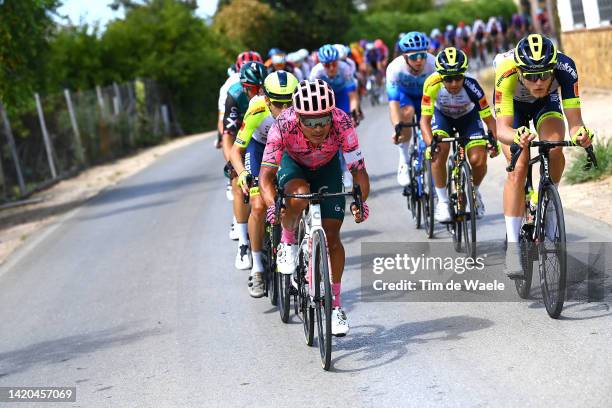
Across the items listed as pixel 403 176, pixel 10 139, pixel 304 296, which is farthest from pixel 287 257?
pixel 10 139

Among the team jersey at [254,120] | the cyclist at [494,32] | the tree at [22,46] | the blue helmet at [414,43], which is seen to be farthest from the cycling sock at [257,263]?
the cyclist at [494,32]

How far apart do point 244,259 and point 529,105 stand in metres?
3.04

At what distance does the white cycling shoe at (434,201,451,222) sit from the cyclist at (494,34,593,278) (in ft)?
6.14

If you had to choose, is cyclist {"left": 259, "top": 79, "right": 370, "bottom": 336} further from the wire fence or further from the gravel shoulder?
the wire fence

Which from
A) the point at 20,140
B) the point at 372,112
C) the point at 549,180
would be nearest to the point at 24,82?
the point at 20,140

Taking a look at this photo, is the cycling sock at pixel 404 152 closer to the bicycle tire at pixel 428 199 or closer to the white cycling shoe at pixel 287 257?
the bicycle tire at pixel 428 199

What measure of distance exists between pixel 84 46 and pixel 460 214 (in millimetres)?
29833

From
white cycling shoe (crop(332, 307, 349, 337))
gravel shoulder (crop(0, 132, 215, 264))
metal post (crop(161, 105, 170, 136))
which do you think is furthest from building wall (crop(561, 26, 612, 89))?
metal post (crop(161, 105, 170, 136))

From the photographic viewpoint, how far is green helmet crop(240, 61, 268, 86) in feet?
31.7

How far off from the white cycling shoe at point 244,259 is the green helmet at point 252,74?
1510 mm

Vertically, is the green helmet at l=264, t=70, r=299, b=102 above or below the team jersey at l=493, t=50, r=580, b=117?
above

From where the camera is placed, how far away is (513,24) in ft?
172

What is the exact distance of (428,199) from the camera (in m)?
11.2

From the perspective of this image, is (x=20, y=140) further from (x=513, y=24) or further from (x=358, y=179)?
(x=513, y=24)
